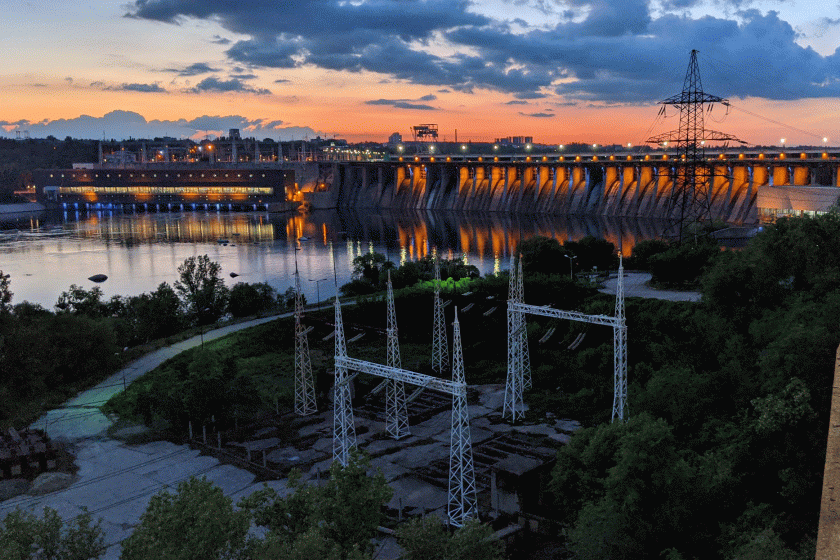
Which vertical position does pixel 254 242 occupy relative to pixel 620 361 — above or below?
below

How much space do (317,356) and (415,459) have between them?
8.94 meters

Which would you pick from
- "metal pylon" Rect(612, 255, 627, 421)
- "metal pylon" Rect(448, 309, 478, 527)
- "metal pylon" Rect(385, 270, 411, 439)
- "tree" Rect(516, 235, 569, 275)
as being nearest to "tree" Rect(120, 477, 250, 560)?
"metal pylon" Rect(448, 309, 478, 527)

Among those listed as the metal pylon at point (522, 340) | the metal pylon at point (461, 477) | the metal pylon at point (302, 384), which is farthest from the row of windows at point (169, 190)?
the metal pylon at point (461, 477)

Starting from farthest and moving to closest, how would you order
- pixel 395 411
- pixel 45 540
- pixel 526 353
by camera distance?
pixel 526 353, pixel 395 411, pixel 45 540

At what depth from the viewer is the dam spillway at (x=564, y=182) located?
198 feet

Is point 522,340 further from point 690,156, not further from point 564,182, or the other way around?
point 564,182

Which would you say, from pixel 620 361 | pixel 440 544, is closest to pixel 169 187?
pixel 620 361

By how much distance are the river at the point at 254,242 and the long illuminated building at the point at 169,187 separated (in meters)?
6.87

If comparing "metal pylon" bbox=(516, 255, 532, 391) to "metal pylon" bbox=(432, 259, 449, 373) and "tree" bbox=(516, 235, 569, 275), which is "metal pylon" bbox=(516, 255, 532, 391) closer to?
"metal pylon" bbox=(432, 259, 449, 373)

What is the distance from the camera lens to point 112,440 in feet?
54.1

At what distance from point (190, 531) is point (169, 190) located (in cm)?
9621

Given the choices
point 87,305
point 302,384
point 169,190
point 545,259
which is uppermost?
point 169,190

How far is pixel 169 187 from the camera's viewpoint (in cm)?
9794

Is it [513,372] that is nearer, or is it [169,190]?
[513,372]
